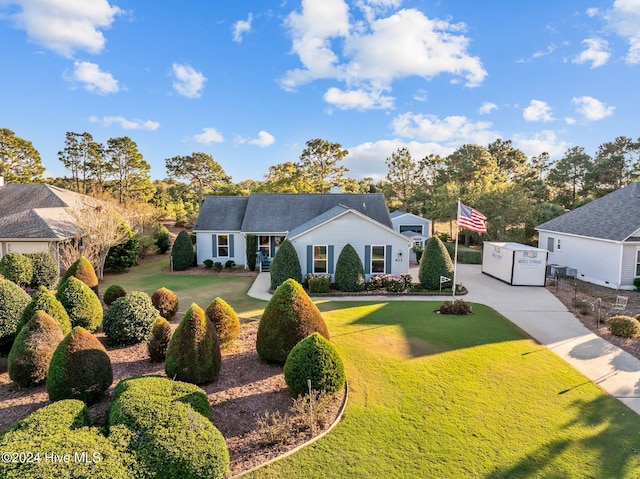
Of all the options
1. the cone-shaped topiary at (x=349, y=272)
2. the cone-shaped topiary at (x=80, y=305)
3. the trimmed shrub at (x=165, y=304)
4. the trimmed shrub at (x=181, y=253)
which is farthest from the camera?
the trimmed shrub at (x=181, y=253)

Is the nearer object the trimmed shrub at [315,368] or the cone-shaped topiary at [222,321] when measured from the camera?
the trimmed shrub at [315,368]

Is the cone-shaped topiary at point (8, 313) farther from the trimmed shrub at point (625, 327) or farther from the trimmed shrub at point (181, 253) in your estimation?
the trimmed shrub at point (625, 327)

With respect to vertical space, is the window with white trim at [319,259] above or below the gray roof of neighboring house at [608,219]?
below

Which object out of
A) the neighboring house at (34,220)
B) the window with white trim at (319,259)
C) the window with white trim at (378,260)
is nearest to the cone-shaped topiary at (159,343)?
the window with white trim at (319,259)

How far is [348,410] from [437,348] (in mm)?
4420

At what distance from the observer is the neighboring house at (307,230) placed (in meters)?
19.4

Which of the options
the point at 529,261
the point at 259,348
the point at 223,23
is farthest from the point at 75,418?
the point at 529,261

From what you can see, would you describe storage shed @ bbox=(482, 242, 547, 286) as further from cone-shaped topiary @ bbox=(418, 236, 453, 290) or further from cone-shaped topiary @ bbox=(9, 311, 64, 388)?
cone-shaped topiary @ bbox=(9, 311, 64, 388)

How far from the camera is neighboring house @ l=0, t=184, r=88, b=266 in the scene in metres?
20.2

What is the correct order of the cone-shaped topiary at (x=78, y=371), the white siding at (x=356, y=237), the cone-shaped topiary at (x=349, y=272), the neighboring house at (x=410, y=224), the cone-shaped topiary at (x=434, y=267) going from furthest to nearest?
the neighboring house at (x=410, y=224) → the white siding at (x=356, y=237) → the cone-shaped topiary at (x=434, y=267) → the cone-shaped topiary at (x=349, y=272) → the cone-shaped topiary at (x=78, y=371)

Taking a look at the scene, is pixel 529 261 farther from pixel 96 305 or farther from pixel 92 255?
pixel 92 255

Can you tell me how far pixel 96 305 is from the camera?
11.2 meters

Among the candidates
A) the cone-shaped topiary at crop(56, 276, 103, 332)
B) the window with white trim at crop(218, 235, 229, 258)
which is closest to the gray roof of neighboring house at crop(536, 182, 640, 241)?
the window with white trim at crop(218, 235, 229, 258)

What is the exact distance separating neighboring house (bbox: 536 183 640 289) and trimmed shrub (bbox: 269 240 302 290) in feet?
55.5
